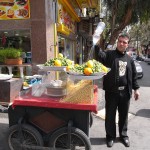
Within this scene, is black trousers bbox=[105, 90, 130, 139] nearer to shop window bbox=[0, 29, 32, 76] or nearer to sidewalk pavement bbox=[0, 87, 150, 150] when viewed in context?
sidewalk pavement bbox=[0, 87, 150, 150]

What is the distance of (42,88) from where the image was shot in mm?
4285

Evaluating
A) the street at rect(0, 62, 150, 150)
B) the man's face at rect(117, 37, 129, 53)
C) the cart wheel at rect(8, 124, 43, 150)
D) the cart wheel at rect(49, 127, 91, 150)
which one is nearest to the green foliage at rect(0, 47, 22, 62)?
the street at rect(0, 62, 150, 150)

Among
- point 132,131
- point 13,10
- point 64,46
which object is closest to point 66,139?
point 132,131

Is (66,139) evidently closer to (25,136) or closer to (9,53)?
(25,136)

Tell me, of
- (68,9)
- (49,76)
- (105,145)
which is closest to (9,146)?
(49,76)

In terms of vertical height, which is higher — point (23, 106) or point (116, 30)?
point (116, 30)

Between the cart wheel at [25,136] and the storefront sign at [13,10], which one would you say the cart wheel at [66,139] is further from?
the storefront sign at [13,10]

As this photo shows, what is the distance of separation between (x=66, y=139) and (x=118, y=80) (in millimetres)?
1368

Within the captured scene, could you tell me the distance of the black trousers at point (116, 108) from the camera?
4.70m

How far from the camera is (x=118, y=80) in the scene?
4621mm

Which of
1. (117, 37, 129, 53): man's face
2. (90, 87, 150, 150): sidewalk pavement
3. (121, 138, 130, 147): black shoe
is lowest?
(90, 87, 150, 150): sidewalk pavement

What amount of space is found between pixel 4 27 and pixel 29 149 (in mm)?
5394

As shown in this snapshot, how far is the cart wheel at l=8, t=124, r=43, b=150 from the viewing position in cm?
392

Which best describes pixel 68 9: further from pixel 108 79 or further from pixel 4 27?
pixel 108 79
